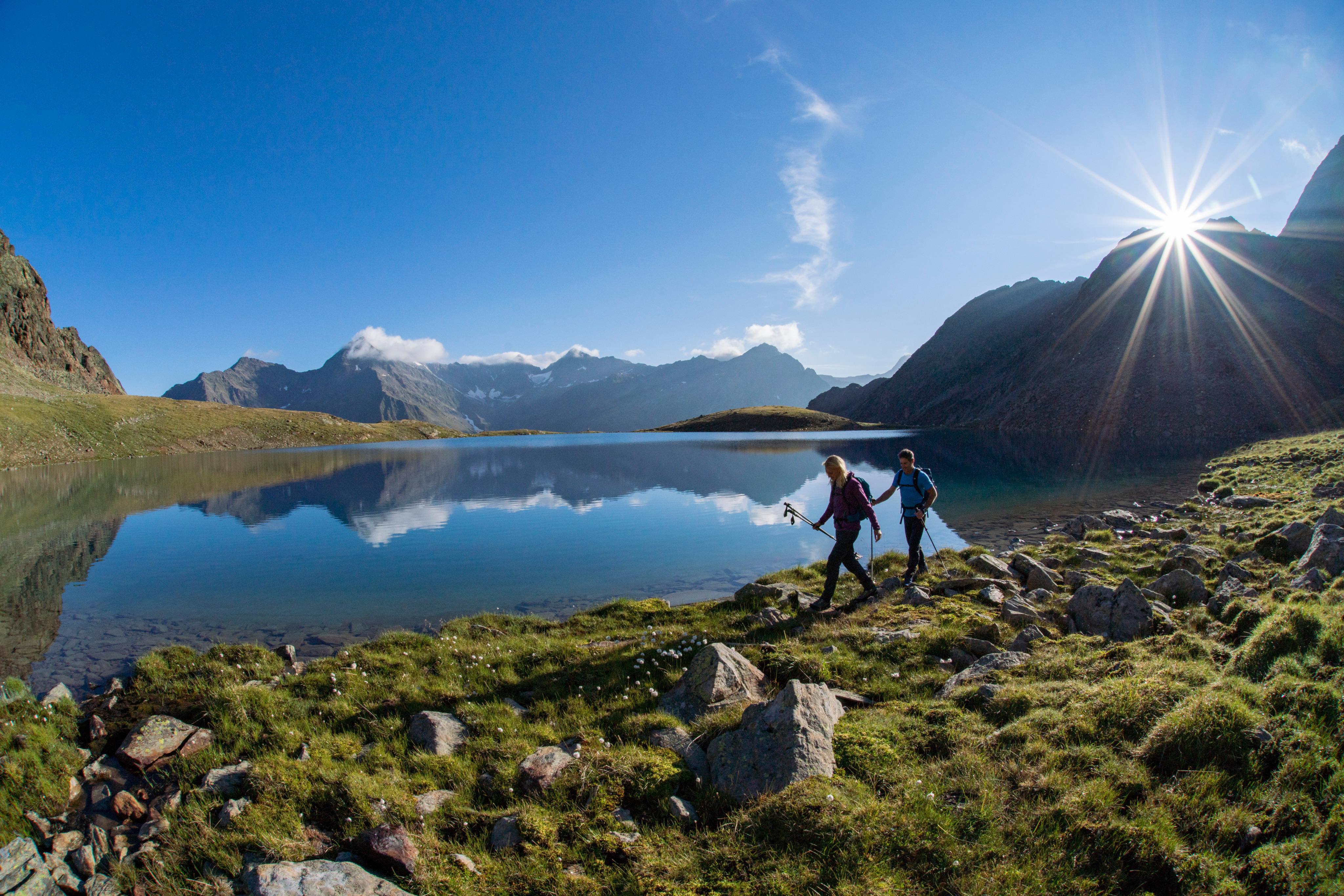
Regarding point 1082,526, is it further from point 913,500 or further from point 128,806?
point 128,806

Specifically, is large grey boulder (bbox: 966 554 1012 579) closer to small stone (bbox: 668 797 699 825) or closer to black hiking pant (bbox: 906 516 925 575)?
black hiking pant (bbox: 906 516 925 575)

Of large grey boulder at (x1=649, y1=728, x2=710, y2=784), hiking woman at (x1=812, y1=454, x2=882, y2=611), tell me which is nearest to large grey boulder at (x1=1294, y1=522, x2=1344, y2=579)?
hiking woman at (x1=812, y1=454, x2=882, y2=611)

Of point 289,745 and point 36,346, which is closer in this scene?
point 289,745

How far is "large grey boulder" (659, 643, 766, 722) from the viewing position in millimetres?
8414

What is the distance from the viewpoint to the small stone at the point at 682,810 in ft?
19.4

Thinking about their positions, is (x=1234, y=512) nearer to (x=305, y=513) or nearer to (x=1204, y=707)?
(x=1204, y=707)

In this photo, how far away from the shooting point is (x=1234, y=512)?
2325 cm

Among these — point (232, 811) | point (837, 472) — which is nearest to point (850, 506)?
point (837, 472)

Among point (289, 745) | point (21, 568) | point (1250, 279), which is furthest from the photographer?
point (1250, 279)

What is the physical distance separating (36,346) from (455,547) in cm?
24839

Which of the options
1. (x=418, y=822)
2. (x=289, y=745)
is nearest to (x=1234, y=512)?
(x=418, y=822)

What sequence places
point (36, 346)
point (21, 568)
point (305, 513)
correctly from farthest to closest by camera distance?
point (36, 346) < point (305, 513) < point (21, 568)

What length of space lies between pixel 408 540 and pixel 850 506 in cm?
2305

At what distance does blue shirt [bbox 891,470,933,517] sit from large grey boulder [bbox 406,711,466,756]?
1268cm
